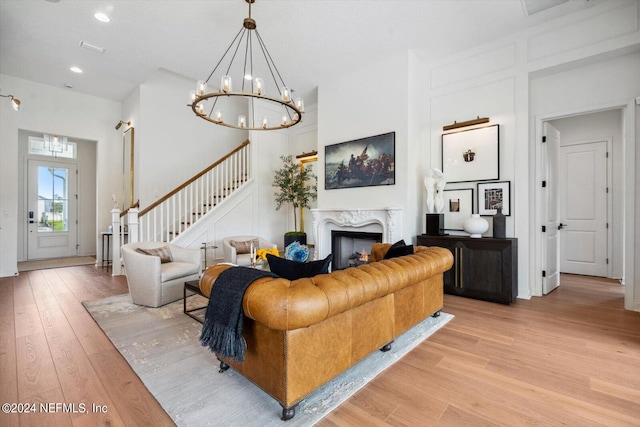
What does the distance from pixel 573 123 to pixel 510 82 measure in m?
2.53

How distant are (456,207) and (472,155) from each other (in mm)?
813

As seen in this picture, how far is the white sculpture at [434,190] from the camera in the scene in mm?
4449

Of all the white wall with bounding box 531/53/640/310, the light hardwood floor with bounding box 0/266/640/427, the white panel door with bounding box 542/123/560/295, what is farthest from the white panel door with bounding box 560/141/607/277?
the light hardwood floor with bounding box 0/266/640/427

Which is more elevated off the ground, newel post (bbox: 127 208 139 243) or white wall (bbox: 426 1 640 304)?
white wall (bbox: 426 1 640 304)

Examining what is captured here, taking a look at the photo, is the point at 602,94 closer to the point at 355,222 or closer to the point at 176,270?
the point at 355,222

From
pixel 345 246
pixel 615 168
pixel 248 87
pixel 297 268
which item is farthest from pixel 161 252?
pixel 615 168

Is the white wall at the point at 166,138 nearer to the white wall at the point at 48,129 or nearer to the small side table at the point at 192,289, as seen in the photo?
the white wall at the point at 48,129

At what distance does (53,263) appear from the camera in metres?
6.66

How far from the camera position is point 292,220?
24.0ft

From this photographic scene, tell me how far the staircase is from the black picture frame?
2050 millimetres

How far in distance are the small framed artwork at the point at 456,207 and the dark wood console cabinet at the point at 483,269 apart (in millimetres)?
581

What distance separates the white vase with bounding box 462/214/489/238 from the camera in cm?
403

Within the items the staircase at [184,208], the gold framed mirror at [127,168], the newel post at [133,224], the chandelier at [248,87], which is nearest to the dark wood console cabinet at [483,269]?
the chandelier at [248,87]

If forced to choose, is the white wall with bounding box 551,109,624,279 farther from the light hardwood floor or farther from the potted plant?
the potted plant
